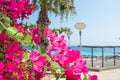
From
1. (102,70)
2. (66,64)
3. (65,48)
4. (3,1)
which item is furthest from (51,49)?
(102,70)

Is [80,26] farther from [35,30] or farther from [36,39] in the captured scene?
[36,39]

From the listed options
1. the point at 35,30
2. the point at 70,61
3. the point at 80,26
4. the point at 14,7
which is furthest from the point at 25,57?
the point at 80,26

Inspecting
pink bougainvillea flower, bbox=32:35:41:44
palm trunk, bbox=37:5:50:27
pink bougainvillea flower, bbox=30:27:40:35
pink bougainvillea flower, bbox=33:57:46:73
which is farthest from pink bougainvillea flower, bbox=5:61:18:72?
palm trunk, bbox=37:5:50:27

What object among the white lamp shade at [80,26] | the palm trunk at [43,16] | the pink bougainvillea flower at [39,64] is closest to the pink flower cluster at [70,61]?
the pink bougainvillea flower at [39,64]

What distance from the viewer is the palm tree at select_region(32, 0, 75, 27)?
21766mm

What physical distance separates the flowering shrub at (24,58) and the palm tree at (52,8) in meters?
18.5

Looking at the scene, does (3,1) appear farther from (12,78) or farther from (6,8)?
(12,78)

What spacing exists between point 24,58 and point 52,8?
2072 centimetres

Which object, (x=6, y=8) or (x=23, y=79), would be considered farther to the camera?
(x=6, y=8)

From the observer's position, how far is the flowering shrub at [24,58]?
2.32 m

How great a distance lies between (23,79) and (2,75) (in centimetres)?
20

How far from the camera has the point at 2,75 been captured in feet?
7.56

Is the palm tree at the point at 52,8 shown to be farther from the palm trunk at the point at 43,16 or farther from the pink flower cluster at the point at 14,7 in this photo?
the pink flower cluster at the point at 14,7

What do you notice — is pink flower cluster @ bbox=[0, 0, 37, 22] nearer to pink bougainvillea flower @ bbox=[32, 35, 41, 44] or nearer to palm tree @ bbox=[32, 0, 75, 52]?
pink bougainvillea flower @ bbox=[32, 35, 41, 44]
